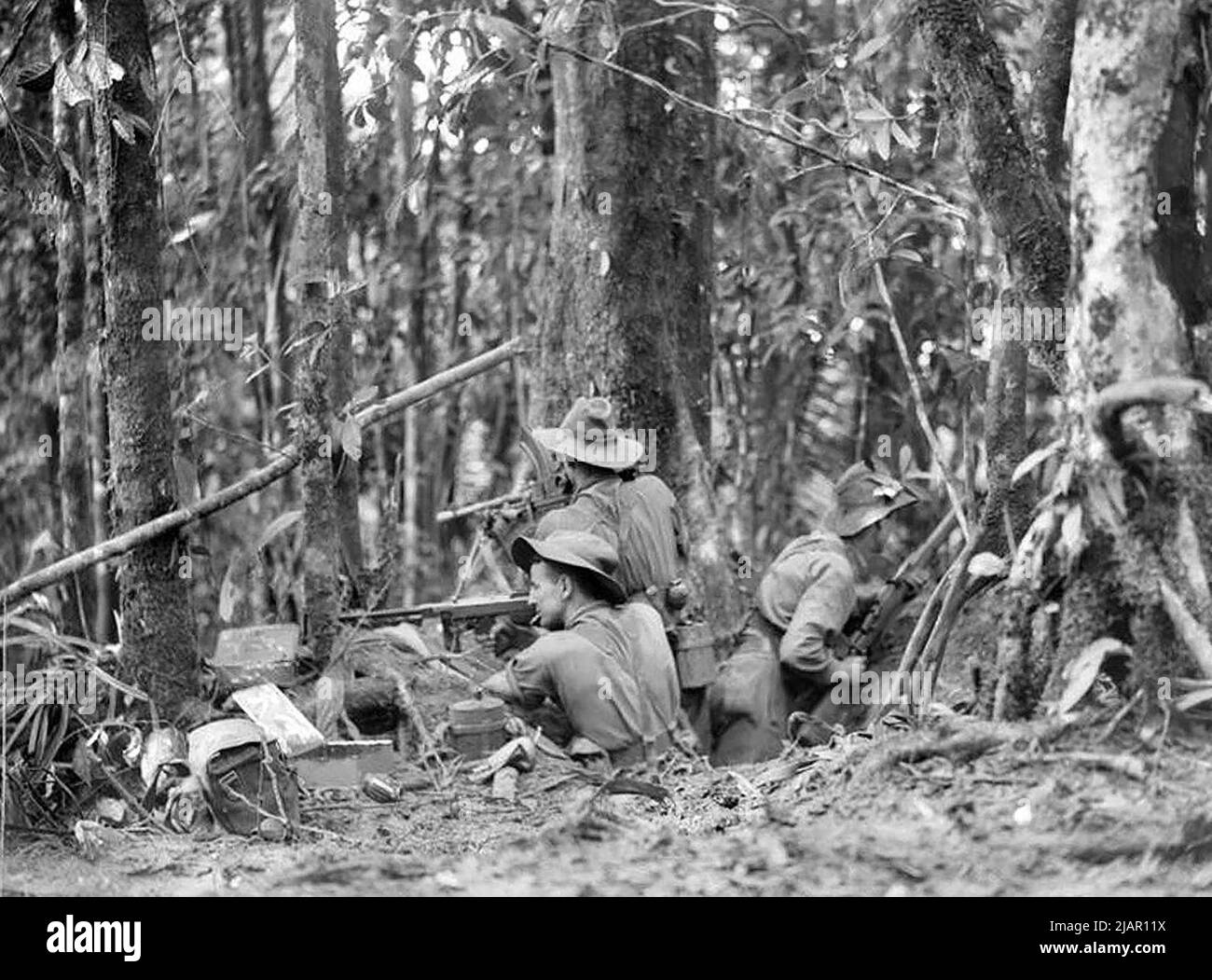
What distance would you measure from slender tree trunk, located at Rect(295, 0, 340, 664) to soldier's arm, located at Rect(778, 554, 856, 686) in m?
2.65

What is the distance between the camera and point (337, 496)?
9688mm

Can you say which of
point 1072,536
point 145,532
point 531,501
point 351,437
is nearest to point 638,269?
point 531,501

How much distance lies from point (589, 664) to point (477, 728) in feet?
2.05

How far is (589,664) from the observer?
8.39 m

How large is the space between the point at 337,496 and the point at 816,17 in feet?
23.3

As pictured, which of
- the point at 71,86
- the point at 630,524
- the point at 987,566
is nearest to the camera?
the point at 987,566

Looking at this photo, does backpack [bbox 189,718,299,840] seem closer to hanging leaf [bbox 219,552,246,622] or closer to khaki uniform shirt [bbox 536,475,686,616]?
khaki uniform shirt [bbox 536,475,686,616]

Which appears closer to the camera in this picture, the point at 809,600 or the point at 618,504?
the point at 618,504

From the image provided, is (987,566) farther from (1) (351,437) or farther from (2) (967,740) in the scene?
(1) (351,437)

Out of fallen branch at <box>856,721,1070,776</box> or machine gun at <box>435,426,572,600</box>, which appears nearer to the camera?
fallen branch at <box>856,721,1070,776</box>

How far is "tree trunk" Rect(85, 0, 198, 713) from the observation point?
7.69m

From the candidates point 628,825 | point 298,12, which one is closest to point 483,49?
point 298,12

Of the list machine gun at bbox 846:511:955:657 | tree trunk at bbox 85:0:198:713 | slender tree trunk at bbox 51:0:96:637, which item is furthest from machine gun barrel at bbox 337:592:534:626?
machine gun at bbox 846:511:955:657

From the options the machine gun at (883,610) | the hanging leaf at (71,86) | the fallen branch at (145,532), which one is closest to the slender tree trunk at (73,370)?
the fallen branch at (145,532)
